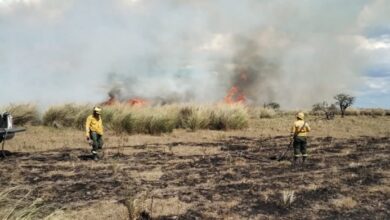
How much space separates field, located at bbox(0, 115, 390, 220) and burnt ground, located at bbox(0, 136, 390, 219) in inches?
Result: 0.8

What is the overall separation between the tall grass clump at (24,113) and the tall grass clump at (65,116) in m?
0.57

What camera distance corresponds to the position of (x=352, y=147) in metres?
20.0

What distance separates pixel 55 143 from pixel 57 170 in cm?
595

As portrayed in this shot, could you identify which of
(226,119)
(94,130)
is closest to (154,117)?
(226,119)

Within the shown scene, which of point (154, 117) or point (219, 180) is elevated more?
point (154, 117)

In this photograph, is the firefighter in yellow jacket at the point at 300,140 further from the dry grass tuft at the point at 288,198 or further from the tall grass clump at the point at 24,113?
the tall grass clump at the point at 24,113

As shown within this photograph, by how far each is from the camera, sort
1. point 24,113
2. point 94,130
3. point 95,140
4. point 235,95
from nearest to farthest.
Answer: point 95,140 → point 94,130 → point 24,113 → point 235,95

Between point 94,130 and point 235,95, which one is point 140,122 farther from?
point 235,95

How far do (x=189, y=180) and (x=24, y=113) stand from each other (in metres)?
14.0

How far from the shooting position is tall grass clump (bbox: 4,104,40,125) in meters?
24.7

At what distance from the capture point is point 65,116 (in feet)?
82.3

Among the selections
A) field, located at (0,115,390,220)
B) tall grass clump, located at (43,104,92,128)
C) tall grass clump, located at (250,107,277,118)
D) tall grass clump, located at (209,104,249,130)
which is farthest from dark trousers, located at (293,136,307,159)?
tall grass clump, located at (250,107,277,118)

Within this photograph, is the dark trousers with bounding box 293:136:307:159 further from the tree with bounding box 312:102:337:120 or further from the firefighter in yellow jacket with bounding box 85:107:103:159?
the tree with bounding box 312:102:337:120

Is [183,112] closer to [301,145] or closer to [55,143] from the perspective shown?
Answer: [55,143]
